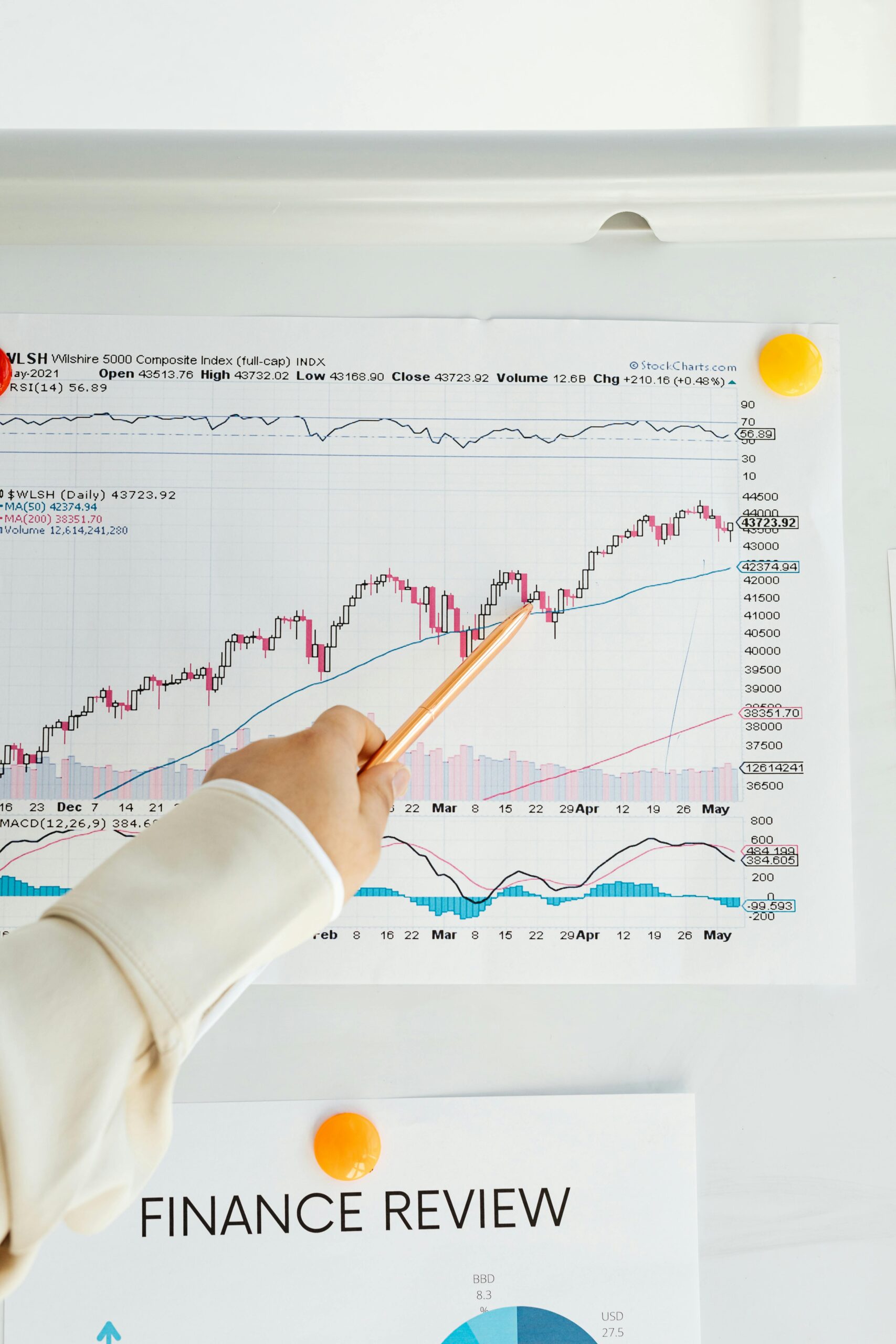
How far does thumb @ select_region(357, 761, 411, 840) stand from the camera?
0.42 m

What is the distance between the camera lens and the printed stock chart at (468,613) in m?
0.54

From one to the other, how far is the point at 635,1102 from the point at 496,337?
0.48 metres

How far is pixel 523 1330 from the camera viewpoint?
0.52 meters

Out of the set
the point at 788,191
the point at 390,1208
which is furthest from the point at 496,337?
the point at 390,1208

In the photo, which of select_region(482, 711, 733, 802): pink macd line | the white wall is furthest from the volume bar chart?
the white wall

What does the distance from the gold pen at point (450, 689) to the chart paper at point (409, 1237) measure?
0.22m

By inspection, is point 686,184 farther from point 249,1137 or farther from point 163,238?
point 249,1137

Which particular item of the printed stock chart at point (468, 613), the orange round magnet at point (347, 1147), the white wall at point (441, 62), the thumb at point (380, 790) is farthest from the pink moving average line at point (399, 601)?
the white wall at point (441, 62)

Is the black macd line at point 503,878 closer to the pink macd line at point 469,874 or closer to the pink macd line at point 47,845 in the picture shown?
the pink macd line at point 469,874

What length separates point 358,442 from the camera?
21.8 inches

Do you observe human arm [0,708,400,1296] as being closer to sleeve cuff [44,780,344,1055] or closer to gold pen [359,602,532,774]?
sleeve cuff [44,780,344,1055]

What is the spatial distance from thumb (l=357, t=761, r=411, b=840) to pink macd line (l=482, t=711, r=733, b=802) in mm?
95

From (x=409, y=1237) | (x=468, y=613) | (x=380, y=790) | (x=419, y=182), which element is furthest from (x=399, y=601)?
(x=409, y=1237)

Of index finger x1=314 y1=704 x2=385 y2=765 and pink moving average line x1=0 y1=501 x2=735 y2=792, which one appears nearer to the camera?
index finger x1=314 y1=704 x2=385 y2=765
